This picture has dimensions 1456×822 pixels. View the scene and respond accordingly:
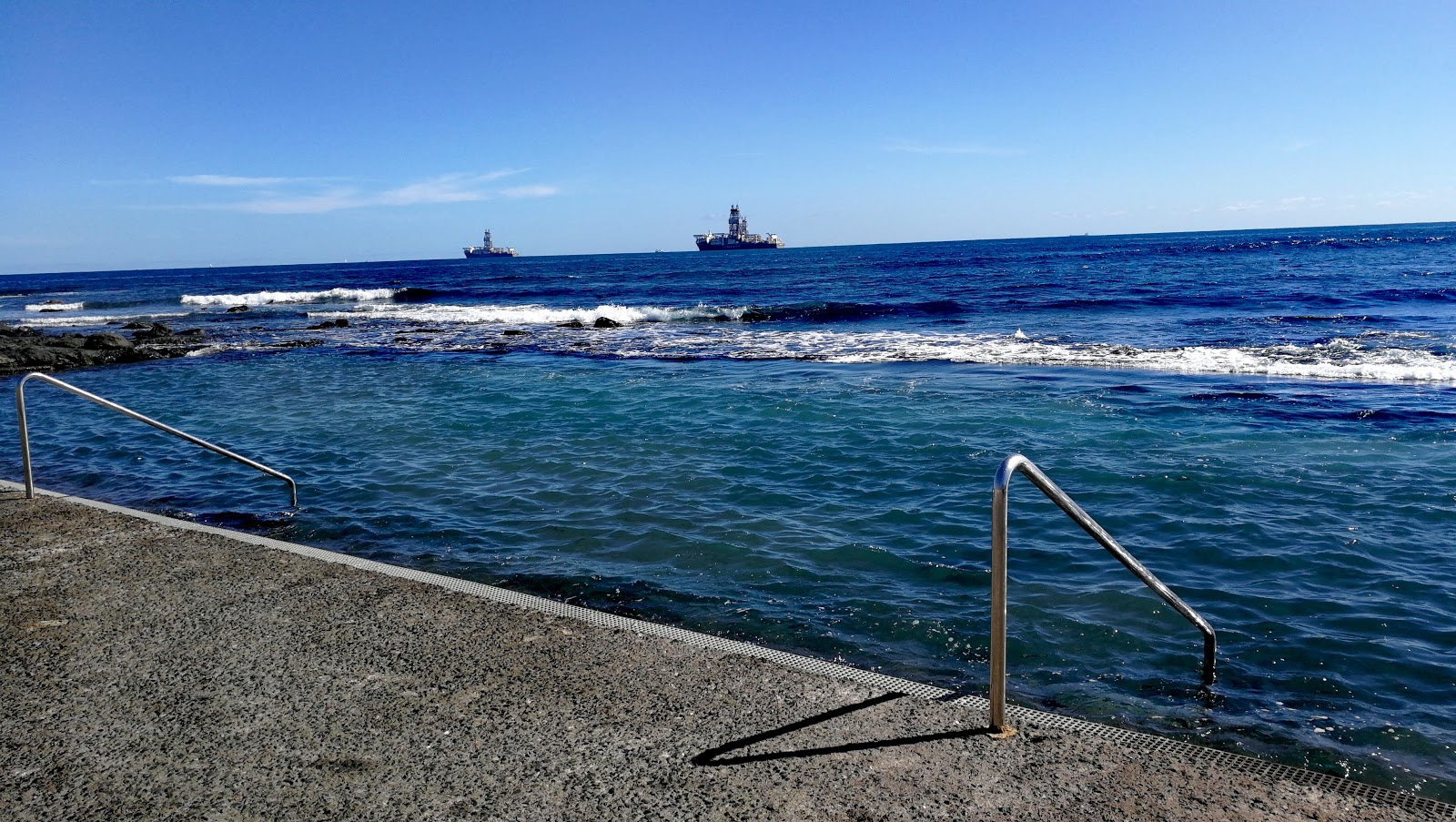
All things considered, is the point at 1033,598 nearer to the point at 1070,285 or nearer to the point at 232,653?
the point at 232,653

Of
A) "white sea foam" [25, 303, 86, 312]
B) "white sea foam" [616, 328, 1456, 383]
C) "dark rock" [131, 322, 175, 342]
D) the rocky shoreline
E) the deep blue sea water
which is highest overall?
"white sea foam" [25, 303, 86, 312]

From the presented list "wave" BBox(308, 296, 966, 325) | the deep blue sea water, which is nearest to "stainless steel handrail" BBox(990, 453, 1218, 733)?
the deep blue sea water

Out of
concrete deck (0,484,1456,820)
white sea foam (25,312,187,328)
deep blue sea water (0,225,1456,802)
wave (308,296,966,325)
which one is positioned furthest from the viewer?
white sea foam (25,312,187,328)

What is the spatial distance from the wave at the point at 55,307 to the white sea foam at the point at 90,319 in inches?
225

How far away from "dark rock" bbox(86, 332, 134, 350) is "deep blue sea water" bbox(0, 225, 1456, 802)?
202 centimetres

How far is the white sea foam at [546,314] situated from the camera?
30.3m

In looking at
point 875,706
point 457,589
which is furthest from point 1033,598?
point 457,589

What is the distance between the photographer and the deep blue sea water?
434cm

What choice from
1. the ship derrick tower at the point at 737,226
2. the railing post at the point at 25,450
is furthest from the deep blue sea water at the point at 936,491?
the ship derrick tower at the point at 737,226

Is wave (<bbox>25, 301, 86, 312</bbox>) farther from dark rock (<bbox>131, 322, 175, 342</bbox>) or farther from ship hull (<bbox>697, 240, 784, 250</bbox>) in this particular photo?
ship hull (<bbox>697, 240, 784, 250</bbox>)

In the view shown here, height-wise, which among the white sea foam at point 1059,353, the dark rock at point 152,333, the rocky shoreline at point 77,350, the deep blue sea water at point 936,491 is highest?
the dark rock at point 152,333

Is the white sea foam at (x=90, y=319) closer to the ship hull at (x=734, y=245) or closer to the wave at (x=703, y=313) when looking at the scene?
the wave at (x=703, y=313)

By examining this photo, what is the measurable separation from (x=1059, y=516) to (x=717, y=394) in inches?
281

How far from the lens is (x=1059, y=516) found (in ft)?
21.8
